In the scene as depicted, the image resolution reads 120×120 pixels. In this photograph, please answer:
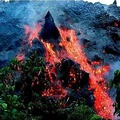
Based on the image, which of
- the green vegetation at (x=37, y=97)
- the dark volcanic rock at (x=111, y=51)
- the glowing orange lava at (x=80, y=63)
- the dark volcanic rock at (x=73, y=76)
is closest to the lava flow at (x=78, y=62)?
the glowing orange lava at (x=80, y=63)

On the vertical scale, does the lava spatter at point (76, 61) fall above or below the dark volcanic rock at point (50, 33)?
below

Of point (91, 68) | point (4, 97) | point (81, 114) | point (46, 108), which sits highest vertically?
point (4, 97)

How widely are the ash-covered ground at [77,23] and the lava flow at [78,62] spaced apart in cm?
67

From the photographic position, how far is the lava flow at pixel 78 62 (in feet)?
70.3

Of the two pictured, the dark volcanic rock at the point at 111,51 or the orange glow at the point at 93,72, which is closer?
the orange glow at the point at 93,72

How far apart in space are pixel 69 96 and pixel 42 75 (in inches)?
130

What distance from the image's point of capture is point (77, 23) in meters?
30.0

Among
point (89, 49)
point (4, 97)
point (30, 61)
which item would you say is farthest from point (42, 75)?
point (4, 97)

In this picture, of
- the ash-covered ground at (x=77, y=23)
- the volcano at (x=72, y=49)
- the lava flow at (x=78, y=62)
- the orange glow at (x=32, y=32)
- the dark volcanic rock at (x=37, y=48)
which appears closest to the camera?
the volcano at (x=72, y=49)

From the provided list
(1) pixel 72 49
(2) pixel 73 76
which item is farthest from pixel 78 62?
(2) pixel 73 76

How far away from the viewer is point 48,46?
85.0ft

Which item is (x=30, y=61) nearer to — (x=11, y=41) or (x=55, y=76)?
(x=55, y=76)

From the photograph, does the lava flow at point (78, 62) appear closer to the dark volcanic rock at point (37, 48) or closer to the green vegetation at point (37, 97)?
the dark volcanic rock at point (37, 48)

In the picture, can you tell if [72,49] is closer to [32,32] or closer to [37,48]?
[37,48]
